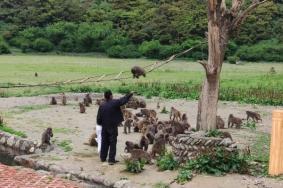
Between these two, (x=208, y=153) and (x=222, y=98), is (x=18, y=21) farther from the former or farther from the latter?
(x=208, y=153)

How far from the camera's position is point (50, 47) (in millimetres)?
60938

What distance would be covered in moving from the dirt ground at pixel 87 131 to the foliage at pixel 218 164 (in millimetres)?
235

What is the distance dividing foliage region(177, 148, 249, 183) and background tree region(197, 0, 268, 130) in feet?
6.90

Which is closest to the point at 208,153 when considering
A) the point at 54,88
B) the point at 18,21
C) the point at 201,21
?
the point at 54,88

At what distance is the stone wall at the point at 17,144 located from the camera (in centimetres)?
1753

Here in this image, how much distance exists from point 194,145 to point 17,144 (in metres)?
6.40

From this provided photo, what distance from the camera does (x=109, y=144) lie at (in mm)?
15242

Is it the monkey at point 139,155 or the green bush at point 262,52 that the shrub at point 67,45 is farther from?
the monkey at point 139,155

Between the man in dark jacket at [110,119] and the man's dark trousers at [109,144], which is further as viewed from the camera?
the man's dark trousers at [109,144]

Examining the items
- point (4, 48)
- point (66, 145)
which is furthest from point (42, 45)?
point (66, 145)

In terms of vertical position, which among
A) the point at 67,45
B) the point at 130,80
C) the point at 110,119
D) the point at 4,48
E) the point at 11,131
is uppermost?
the point at 67,45

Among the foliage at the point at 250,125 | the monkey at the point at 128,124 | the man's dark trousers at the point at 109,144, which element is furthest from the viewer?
the foliage at the point at 250,125

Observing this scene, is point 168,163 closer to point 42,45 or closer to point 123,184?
point 123,184

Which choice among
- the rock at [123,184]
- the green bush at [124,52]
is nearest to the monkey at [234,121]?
the rock at [123,184]
